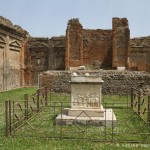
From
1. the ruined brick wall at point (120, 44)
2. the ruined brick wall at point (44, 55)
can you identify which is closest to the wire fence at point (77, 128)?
the ruined brick wall at point (120, 44)

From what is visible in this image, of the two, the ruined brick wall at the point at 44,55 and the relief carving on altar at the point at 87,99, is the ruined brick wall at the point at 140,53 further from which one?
the relief carving on altar at the point at 87,99

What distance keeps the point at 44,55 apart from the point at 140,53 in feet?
31.2

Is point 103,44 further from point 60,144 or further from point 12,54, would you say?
point 60,144

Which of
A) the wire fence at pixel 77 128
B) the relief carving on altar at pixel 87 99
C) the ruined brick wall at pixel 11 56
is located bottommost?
the wire fence at pixel 77 128

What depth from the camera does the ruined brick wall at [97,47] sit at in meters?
23.9

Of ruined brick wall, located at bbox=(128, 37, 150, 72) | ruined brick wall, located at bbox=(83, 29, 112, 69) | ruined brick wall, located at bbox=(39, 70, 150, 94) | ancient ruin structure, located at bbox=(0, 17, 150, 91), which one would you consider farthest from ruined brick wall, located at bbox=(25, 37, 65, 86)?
ruined brick wall, located at bbox=(39, 70, 150, 94)

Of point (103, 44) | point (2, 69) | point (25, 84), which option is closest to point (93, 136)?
point (2, 69)

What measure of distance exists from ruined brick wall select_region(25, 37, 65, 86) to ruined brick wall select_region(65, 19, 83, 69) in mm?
5040

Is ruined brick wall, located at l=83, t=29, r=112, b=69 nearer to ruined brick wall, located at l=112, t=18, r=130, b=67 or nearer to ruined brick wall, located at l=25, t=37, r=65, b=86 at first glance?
ruined brick wall, located at l=112, t=18, r=130, b=67

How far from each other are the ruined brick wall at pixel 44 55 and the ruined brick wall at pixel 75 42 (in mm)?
5040

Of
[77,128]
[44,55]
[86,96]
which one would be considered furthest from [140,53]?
[77,128]

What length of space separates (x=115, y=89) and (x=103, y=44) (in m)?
7.85

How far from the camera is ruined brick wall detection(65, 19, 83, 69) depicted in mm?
22438

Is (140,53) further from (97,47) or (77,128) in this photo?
(77,128)
